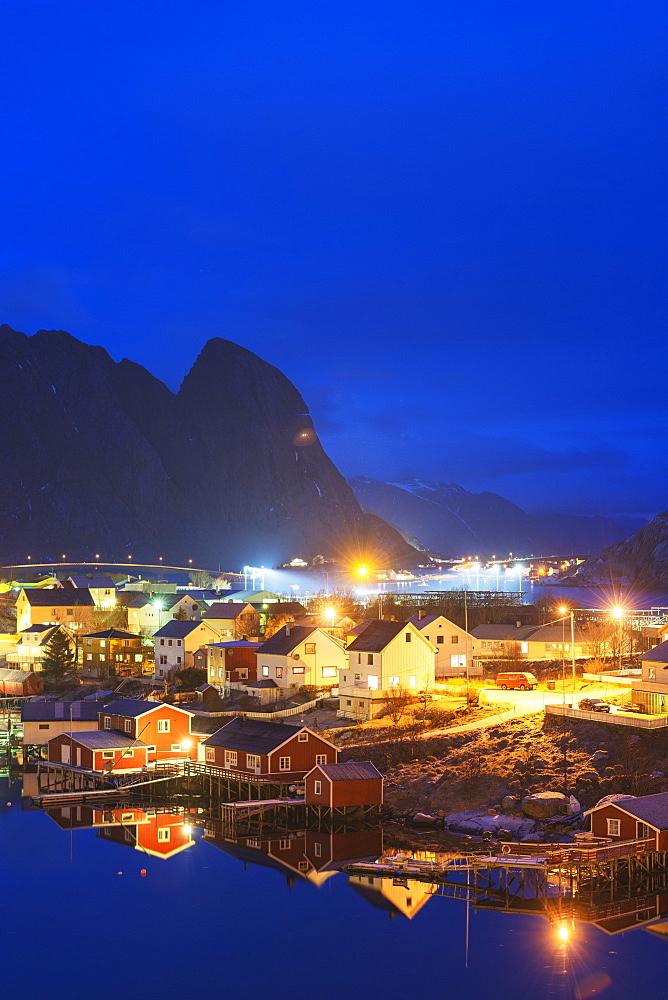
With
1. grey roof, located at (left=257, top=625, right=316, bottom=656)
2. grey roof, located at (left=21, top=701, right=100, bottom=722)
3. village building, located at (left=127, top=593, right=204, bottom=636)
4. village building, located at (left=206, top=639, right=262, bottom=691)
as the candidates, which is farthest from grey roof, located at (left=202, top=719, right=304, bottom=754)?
village building, located at (left=127, top=593, right=204, bottom=636)

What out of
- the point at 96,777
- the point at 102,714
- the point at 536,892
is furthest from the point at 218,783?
the point at 536,892

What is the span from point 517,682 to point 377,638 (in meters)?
7.31

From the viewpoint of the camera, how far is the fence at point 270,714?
53156mm

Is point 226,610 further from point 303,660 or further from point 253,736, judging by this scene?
point 253,736

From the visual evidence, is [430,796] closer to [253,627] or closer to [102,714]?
[102,714]

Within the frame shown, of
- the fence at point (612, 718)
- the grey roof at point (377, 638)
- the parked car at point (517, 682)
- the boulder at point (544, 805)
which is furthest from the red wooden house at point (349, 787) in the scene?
the parked car at point (517, 682)

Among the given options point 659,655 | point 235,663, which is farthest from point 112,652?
point 659,655

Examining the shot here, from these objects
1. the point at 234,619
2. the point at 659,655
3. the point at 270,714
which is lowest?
the point at 270,714

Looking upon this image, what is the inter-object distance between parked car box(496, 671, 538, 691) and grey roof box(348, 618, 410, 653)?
5.60m

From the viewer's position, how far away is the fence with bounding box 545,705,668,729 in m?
41.3

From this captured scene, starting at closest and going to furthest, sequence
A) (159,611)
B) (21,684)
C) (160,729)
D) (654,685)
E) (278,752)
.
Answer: (278,752)
(654,685)
(160,729)
(21,684)
(159,611)

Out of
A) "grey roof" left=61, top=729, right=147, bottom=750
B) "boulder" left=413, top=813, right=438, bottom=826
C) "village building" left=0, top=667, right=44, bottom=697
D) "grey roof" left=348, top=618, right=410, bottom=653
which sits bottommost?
"boulder" left=413, top=813, right=438, bottom=826

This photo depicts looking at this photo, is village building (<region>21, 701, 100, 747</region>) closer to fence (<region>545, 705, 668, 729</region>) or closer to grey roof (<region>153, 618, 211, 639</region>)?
grey roof (<region>153, 618, 211, 639</region>)

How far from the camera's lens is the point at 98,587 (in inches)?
4082
